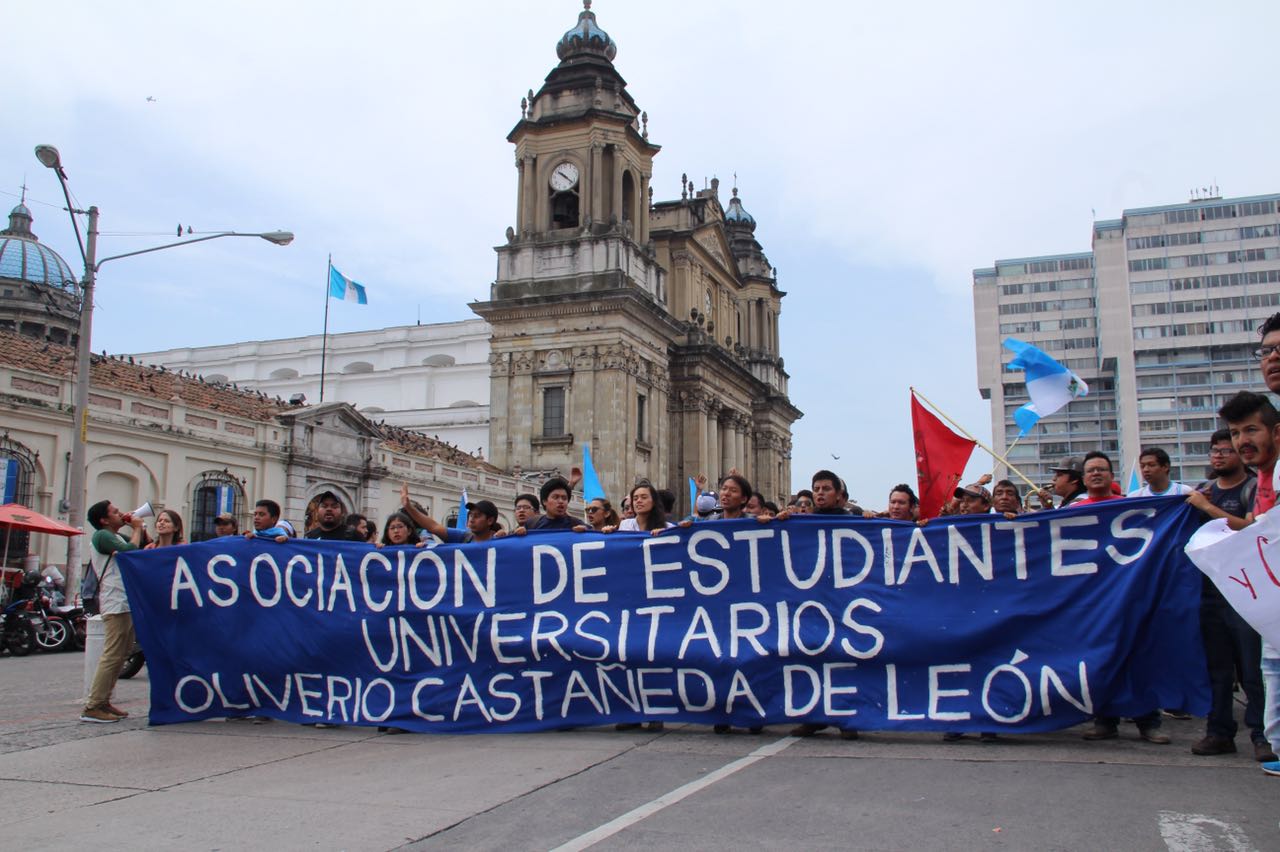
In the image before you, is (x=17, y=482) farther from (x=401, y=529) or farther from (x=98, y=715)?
(x=401, y=529)

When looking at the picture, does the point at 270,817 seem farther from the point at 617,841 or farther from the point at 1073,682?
the point at 1073,682

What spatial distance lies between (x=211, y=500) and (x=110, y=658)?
18176 millimetres

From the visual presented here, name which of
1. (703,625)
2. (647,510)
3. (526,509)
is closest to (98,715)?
(526,509)

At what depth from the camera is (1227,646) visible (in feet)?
20.8

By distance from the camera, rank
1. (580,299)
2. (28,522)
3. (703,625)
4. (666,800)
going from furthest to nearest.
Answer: (580,299) < (28,522) < (703,625) < (666,800)

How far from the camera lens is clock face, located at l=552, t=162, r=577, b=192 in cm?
4545

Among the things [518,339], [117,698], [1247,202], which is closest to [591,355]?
[518,339]

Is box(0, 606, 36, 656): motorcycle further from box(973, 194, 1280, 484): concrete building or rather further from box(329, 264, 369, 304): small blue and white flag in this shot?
box(973, 194, 1280, 484): concrete building

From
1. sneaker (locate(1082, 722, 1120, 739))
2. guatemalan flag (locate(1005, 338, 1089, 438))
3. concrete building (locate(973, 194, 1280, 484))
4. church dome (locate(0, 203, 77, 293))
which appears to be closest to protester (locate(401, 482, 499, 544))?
sneaker (locate(1082, 722, 1120, 739))

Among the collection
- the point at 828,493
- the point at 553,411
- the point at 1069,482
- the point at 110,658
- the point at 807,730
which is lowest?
the point at 807,730

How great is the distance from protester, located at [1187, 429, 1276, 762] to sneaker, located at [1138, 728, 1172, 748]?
372mm

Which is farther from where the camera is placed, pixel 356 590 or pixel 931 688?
pixel 356 590

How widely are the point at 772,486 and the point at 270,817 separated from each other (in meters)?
59.8

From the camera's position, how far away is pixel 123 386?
2609cm
